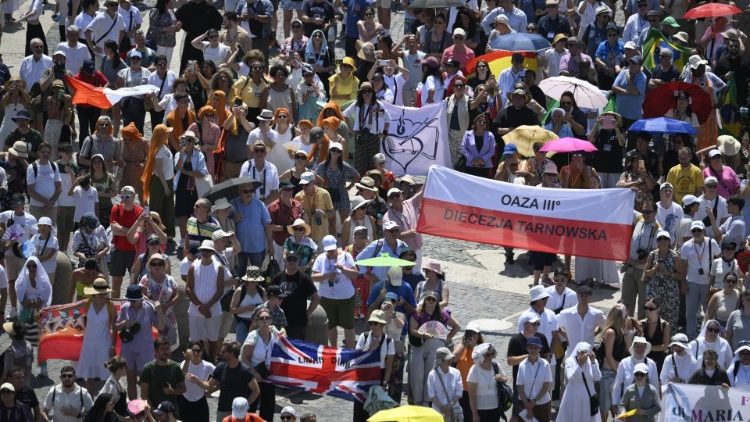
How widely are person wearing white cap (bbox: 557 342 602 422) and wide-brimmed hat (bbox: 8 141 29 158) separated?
28.4 feet

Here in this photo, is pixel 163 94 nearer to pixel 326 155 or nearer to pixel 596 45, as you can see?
pixel 326 155

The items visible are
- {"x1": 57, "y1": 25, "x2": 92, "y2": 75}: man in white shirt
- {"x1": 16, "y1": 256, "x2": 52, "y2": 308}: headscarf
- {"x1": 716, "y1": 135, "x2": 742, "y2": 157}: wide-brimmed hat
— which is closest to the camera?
{"x1": 16, "y1": 256, "x2": 52, "y2": 308}: headscarf

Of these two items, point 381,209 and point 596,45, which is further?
point 596,45

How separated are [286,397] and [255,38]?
1035 centimetres

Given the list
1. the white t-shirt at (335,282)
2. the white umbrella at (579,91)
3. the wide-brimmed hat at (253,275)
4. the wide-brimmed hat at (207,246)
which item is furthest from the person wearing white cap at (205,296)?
the white umbrella at (579,91)

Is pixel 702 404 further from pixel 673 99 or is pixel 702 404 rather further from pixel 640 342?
pixel 673 99

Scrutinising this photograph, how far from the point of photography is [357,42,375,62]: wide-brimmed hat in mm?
33178

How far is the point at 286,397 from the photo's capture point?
2486cm

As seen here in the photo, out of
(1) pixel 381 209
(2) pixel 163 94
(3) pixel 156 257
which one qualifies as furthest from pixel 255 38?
(3) pixel 156 257

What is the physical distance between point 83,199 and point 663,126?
7.76 m

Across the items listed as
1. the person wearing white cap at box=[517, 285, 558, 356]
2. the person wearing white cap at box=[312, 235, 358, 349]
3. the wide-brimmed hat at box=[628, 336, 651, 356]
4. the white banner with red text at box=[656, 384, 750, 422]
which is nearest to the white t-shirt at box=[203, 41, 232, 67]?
the person wearing white cap at box=[312, 235, 358, 349]

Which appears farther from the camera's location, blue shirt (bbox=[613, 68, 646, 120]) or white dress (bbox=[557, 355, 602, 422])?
blue shirt (bbox=[613, 68, 646, 120])

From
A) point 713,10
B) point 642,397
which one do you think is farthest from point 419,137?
point 642,397

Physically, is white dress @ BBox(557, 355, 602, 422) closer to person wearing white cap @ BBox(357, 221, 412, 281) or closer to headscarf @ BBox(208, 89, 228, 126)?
person wearing white cap @ BBox(357, 221, 412, 281)
